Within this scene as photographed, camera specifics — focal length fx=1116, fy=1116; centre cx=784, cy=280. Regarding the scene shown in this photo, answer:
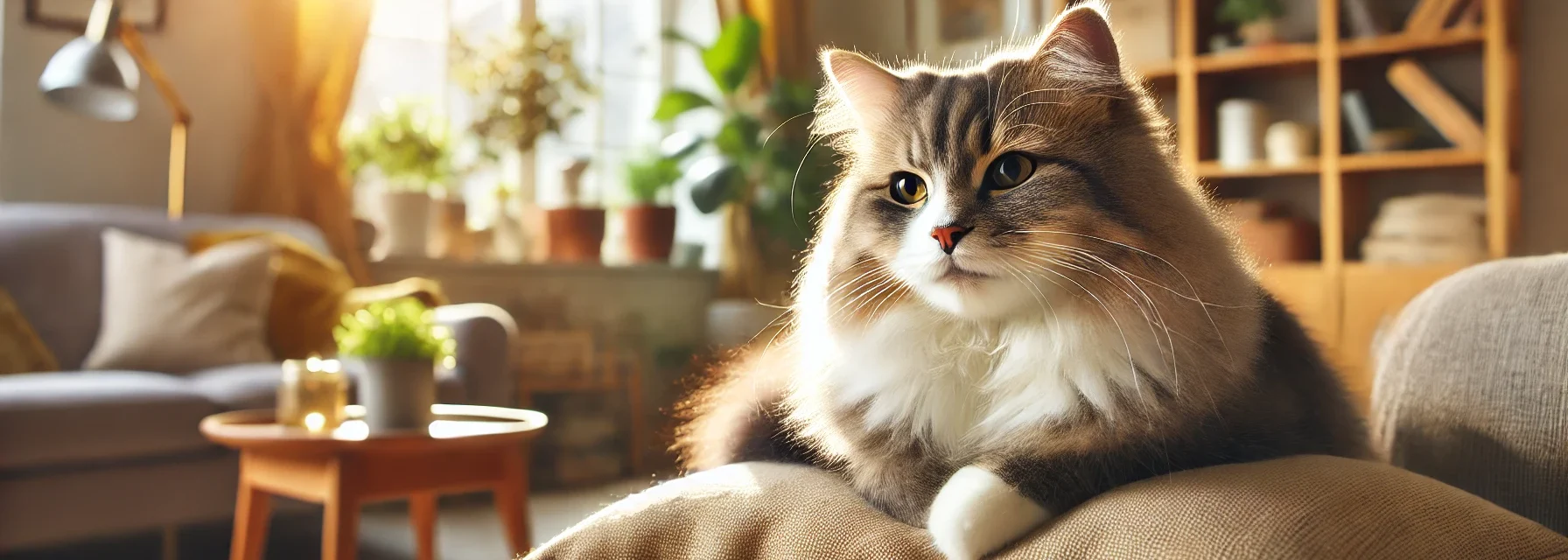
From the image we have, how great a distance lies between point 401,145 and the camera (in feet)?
12.8

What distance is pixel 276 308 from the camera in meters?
3.16

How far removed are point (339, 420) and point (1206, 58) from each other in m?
3.19

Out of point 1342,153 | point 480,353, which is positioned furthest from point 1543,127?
point 480,353

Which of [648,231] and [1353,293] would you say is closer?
[1353,293]

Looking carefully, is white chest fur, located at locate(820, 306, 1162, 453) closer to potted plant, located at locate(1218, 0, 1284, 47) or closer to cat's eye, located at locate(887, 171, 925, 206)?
cat's eye, located at locate(887, 171, 925, 206)

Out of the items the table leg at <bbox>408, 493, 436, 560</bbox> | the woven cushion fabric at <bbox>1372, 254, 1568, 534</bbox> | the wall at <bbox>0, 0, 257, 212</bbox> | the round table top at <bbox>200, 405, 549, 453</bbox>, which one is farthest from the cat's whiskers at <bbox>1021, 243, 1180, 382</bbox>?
the wall at <bbox>0, 0, 257, 212</bbox>

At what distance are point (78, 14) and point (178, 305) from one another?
1.29m

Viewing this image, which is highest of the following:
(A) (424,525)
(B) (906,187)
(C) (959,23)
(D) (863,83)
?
(C) (959,23)

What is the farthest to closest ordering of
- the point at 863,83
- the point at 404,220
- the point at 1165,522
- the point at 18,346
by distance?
the point at 404,220
the point at 18,346
the point at 863,83
the point at 1165,522

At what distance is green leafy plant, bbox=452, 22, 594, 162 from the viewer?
4.27 meters

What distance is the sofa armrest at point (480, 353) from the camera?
290 centimetres

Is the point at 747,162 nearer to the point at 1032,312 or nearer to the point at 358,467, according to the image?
the point at 358,467

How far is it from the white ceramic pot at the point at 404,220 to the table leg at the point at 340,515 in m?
2.21

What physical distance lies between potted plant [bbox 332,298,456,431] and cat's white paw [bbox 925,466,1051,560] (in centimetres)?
142
